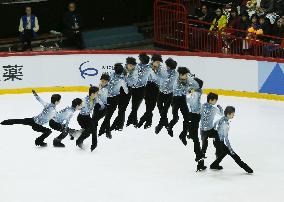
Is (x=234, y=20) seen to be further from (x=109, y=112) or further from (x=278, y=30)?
(x=109, y=112)

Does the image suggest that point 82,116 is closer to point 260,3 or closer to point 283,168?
point 283,168

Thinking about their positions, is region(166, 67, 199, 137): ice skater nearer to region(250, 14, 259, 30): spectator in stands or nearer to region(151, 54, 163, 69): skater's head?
region(151, 54, 163, 69): skater's head

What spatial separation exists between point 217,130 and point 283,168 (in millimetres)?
1549

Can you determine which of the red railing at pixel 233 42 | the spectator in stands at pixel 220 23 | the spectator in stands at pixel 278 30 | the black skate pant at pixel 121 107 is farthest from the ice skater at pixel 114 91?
the spectator in stands at pixel 220 23

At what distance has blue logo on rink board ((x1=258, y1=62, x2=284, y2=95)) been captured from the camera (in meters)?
16.1

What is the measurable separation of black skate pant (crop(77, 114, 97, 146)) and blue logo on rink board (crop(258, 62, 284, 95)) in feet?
15.8

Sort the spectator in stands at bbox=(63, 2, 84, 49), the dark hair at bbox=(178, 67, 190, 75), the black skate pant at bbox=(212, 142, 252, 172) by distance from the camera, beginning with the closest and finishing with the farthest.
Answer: the black skate pant at bbox=(212, 142, 252, 172) → the dark hair at bbox=(178, 67, 190, 75) → the spectator in stands at bbox=(63, 2, 84, 49)

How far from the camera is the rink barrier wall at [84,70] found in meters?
16.7

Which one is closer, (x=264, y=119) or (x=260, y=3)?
(x=264, y=119)

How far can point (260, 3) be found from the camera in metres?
19.5

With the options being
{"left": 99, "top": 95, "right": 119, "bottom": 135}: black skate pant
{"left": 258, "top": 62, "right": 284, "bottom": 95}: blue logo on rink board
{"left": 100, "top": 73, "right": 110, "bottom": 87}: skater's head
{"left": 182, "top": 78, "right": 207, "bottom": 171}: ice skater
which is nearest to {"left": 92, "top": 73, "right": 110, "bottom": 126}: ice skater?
{"left": 100, "top": 73, "right": 110, "bottom": 87}: skater's head

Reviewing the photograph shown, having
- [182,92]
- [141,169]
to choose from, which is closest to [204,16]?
[182,92]

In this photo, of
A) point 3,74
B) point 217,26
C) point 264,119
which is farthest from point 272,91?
point 3,74

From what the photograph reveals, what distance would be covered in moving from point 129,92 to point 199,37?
5.37 m
